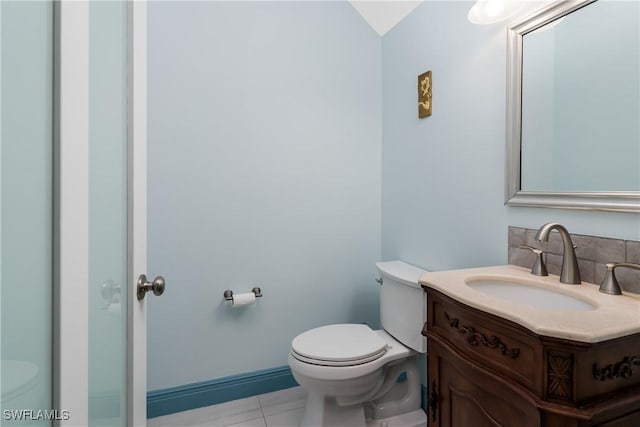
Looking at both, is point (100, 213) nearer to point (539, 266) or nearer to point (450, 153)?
point (539, 266)

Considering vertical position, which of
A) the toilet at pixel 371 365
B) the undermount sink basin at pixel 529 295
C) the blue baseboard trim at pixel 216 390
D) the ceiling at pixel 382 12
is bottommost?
the blue baseboard trim at pixel 216 390

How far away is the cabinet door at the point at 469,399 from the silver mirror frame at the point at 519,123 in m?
0.62

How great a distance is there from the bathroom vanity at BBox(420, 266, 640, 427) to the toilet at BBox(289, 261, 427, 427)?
1.39ft

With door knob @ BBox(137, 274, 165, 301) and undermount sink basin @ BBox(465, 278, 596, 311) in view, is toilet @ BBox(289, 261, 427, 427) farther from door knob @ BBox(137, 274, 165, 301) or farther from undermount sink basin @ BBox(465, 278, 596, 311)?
door knob @ BBox(137, 274, 165, 301)

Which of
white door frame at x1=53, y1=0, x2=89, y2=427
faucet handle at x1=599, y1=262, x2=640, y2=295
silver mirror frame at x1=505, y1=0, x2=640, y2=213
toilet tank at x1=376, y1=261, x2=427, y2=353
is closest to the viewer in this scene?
white door frame at x1=53, y1=0, x2=89, y2=427

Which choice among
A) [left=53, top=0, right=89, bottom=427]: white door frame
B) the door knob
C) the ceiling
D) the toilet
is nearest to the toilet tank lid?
the toilet

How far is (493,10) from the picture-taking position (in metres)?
1.19

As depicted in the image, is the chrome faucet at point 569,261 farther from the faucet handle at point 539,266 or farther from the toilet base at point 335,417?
the toilet base at point 335,417

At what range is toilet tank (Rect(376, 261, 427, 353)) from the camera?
1.43 metres

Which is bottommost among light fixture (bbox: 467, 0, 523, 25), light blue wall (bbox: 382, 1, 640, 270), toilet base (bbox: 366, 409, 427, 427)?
toilet base (bbox: 366, 409, 427, 427)

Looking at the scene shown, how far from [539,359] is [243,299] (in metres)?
1.37

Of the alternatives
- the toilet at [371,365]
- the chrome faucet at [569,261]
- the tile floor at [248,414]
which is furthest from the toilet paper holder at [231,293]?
the chrome faucet at [569,261]

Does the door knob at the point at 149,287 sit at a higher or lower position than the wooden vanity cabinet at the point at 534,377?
higher

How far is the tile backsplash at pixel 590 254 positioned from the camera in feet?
2.91
